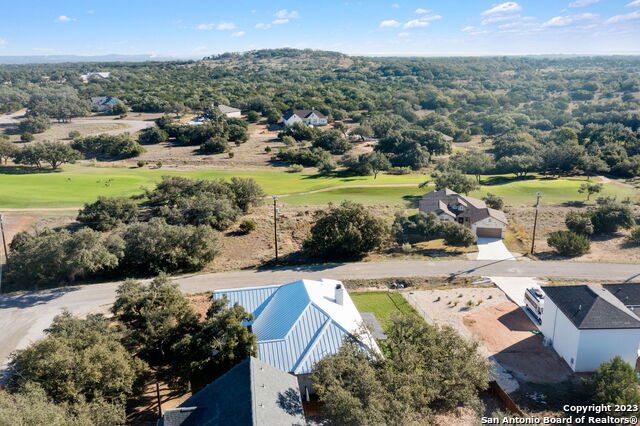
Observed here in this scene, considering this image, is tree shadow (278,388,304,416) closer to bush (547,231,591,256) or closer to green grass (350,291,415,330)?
green grass (350,291,415,330)

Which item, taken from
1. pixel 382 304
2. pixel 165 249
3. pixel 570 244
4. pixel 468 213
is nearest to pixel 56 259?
pixel 165 249

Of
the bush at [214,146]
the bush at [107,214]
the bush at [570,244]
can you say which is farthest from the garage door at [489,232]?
the bush at [214,146]

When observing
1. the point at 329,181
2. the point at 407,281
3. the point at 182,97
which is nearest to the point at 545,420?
the point at 407,281

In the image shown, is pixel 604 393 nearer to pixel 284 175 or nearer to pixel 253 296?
pixel 253 296

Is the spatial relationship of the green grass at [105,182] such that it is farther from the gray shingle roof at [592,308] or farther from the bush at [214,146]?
the gray shingle roof at [592,308]

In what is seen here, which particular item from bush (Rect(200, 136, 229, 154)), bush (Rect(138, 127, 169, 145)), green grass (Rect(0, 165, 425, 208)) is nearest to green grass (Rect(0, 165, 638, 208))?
green grass (Rect(0, 165, 425, 208))
